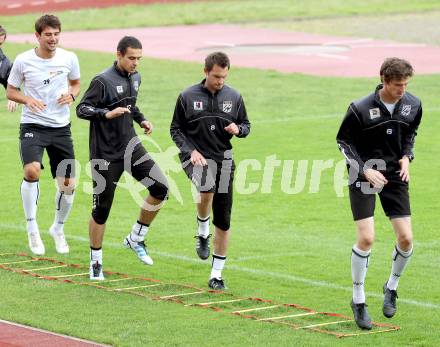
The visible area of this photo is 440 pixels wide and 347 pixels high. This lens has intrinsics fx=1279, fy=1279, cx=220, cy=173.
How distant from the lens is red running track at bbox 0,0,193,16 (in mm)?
45500

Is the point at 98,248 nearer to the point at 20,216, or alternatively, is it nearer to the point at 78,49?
the point at 20,216

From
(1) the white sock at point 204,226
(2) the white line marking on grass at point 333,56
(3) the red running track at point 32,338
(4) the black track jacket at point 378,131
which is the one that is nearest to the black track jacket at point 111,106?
A: (1) the white sock at point 204,226

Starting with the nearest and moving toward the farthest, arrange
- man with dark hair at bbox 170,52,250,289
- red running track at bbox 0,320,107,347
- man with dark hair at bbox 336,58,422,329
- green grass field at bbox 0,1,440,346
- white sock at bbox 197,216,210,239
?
1. red running track at bbox 0,320,107,347
2. green grass field at bbox 0,1,440,346
3. man with dark hair at bbox 336,58,422,329
4. man with dark hair at bbox 170,52,250,289
5. white sock at bbox 197,216,210,239

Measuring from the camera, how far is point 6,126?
2323 cm

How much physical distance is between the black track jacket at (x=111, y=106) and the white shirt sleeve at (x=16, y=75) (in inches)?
46.6

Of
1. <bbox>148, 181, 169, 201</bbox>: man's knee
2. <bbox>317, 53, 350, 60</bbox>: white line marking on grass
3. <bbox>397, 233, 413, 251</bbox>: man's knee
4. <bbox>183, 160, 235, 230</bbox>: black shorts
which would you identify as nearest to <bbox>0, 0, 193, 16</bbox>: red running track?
<bbox>317, 53, 350, 60</bbox>: white line marking on grass

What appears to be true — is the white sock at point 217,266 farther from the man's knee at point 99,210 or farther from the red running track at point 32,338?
the red running track at point 32,338

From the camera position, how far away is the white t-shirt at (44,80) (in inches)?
527

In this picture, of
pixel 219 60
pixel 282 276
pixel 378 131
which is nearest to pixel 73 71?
pixel 219 60

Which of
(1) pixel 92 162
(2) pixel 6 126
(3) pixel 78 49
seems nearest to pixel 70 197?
(1) pixel 92 162

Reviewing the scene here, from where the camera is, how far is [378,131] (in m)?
10.8

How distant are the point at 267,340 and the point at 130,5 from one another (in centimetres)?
3814

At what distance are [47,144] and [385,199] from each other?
4104 mm

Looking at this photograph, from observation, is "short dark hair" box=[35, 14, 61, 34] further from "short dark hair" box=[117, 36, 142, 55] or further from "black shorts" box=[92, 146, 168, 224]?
"black shorts" box=[92, 146, 168, 224]
